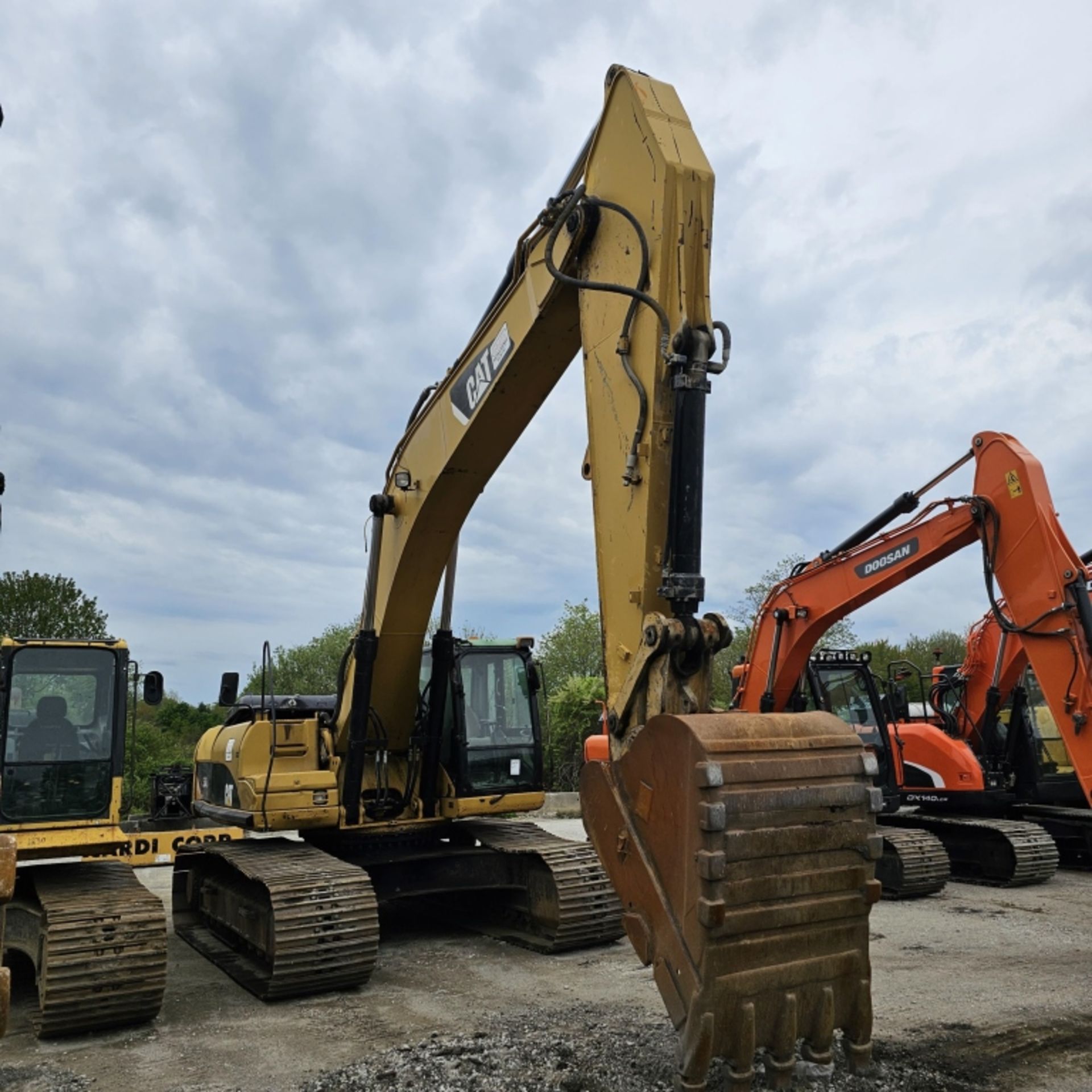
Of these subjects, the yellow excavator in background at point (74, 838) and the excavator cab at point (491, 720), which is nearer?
the yellow excavator in background at point (74, 838)

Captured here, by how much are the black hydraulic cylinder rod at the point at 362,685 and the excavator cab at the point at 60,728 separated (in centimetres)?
159

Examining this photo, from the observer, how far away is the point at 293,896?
259 inches

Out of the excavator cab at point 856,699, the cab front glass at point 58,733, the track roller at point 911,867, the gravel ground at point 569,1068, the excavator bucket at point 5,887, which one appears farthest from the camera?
the excavator cab at point 856,699

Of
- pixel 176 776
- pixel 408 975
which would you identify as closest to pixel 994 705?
pixel 408 975

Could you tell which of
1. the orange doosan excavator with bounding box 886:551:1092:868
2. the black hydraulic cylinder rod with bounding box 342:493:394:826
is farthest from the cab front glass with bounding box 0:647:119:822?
the orange doosan excavator with bounding box 886:551:1092:868

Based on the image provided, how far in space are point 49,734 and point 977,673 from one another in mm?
9370

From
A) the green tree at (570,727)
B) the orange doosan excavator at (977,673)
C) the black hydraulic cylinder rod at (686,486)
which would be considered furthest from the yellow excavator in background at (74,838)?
the green tree at (570,727)

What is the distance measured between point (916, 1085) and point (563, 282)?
3.88 meters

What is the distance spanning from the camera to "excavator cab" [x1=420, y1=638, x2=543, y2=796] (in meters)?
8.05

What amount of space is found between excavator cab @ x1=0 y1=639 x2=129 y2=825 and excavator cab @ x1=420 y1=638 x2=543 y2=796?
227 centimetres

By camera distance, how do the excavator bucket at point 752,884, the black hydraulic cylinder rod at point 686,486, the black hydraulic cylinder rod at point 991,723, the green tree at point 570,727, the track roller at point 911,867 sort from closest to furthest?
1. the excavator bucket at point 752,884
2. the black hydraulic cylinder rod at point 686,486
3. the track roller at point 911,867
4. the black hydraulic cylinder rod at point 991,723
5. the green tree at point 570,727

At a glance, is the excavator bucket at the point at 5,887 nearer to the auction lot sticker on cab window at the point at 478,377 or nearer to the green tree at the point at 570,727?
the auction lot sticker on cab window at the point at 478,377

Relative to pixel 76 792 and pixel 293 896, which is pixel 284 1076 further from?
pixel 76 792

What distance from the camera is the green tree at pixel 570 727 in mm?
21328
